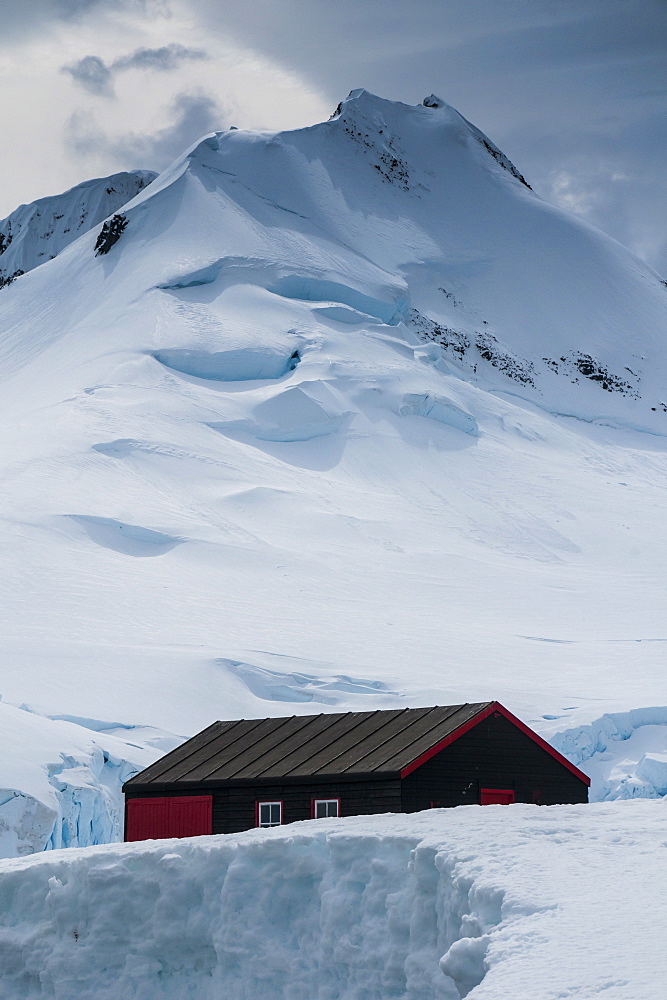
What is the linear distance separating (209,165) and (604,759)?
67.0 metres

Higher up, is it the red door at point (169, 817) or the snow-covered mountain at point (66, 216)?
the snow-covered mountain at point (66, 216)

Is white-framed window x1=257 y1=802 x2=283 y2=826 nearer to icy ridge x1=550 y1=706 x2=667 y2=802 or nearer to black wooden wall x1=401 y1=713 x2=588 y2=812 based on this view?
black wooden wall x1=401 y1=713 x2=588 y2=812

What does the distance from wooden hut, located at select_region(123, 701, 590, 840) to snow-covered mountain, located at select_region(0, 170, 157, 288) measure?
137711mm

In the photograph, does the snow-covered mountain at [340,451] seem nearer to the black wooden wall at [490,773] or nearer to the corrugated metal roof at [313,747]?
the corrugated metal roof at [313,747]

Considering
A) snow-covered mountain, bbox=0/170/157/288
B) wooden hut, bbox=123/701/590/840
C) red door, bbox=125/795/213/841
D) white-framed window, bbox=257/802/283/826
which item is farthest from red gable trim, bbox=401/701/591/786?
snow-covered mountain, bbox=0/170/157/288

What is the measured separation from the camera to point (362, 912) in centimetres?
996

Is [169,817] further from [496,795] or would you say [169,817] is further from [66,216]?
[66,216]

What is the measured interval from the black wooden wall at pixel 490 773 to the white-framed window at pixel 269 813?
206 cm

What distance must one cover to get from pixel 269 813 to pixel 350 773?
159cm

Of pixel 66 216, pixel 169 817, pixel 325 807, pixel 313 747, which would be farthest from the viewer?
pixel 66 216

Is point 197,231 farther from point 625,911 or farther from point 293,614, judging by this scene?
point 625,911

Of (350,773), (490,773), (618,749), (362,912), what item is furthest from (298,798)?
(618,749)

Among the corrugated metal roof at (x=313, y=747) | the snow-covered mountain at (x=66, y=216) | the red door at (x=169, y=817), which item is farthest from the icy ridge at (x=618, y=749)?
the snow-covered mountain at (x=66, y=216)

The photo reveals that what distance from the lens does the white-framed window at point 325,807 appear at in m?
17.2
